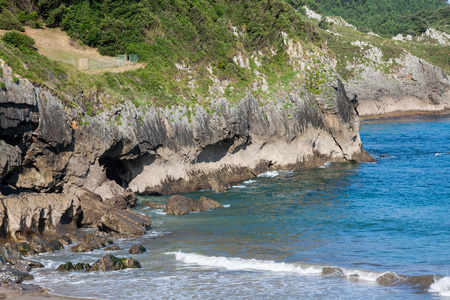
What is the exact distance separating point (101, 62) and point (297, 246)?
2808 cm

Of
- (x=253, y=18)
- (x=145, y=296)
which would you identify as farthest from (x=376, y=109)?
(x=145, y=296)

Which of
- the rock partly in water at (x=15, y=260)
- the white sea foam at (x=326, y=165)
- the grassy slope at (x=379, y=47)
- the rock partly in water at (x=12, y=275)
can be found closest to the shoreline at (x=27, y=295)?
the rock partly in water at (x=12, y=275)

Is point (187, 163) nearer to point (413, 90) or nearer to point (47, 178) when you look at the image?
point (47, 178)

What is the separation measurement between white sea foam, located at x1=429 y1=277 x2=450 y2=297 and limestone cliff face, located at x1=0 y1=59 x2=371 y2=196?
25.0 meters

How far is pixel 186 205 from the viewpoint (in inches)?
1505

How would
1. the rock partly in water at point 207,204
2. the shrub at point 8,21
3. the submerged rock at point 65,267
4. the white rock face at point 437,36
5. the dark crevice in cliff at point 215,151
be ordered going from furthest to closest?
the white rock face at point 437,36
the shrub at point 8,21
the dark crevice in cliff at point 215,151
the rock partly in water at point 207,204
the submerged rock at point 65,267

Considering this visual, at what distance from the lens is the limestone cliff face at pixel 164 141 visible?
3506cm

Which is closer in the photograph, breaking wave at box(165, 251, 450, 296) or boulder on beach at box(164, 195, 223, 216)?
breaking wave at box(165, 251, 450, 296)

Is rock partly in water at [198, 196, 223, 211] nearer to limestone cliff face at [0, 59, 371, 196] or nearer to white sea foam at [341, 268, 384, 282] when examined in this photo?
limestone cliff face at [0, 59, 371, 196]

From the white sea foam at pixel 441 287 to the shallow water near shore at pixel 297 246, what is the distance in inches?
1.6

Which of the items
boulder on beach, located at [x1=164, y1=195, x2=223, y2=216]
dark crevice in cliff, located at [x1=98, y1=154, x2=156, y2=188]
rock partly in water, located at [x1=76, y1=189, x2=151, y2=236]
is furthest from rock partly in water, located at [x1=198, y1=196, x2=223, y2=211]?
dark crevice in cliff, located at [x1=98, y1=154, x2=156, y2=188]

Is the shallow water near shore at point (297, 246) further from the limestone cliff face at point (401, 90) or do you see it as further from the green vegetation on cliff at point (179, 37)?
the limestone cliff face at point (401, 90)

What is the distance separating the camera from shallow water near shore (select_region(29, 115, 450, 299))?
2206cm

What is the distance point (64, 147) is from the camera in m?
37.0
